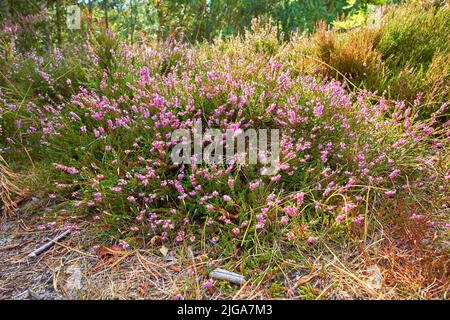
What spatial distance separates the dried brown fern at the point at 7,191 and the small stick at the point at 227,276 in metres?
1.62

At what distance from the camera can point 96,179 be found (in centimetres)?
228

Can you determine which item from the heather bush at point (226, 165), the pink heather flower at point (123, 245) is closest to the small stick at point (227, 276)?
the heather bush at point (226, 165)

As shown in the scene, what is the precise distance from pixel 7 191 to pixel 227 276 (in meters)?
1.81

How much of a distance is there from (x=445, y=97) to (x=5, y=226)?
12.5 ft

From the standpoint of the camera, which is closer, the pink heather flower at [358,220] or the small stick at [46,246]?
the pink heather flower at [358,220]

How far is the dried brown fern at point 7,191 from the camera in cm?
245

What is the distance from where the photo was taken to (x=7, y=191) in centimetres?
250

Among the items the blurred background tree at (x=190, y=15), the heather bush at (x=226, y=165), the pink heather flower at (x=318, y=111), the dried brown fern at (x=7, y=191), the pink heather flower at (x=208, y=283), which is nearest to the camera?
the pink heather flower at (x=208, y=283)

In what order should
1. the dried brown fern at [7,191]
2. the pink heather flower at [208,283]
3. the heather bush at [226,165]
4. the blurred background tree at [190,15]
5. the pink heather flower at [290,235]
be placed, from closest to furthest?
the pink heather flower at [208,283], the pink heather flower at [290,235], the heather bush at [226,165], the dried brown fern at [7,191], the blurred background tree at [190,15]

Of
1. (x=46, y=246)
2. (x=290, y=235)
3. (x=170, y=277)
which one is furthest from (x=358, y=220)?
(x=46, y=246)

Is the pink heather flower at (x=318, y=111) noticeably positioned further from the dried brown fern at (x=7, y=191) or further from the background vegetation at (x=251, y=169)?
the dried brown fern at (x=7, y=191)

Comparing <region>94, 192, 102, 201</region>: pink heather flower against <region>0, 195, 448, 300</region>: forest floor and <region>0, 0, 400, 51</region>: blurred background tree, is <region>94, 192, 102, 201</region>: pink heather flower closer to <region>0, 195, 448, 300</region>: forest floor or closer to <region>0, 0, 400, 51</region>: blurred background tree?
<region>0, 195, 448, 300</region>: forest floor

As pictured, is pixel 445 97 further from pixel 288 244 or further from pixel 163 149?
pixel 163 149

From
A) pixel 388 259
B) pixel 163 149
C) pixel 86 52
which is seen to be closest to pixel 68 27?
pixel 86 52
